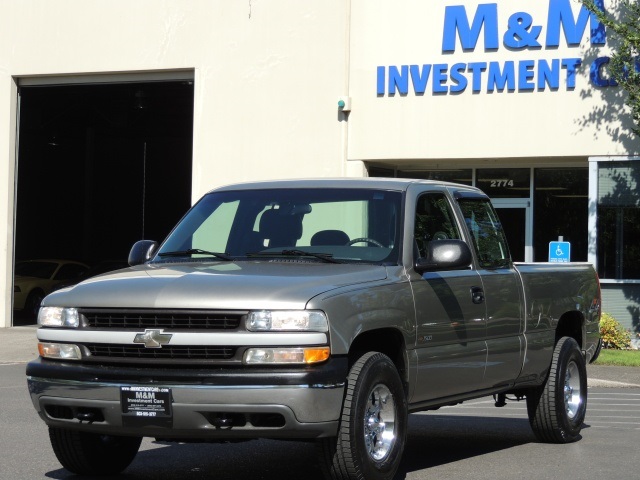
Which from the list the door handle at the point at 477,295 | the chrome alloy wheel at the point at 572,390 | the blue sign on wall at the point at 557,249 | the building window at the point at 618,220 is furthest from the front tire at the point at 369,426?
the building window at the point at 618,220

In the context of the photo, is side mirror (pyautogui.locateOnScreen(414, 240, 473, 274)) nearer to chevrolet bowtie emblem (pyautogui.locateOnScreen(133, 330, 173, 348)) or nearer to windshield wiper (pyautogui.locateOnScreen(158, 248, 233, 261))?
windshield wiper (pyautogui.locateOnScreen(158, 248, 233, 261))

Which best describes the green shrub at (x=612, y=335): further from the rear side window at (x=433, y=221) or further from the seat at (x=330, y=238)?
the seat at (x=330, y=238)

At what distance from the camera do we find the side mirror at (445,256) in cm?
796

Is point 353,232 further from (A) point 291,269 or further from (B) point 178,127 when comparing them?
(B) point 178,127

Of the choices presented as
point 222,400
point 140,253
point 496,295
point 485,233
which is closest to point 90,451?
point 140,253

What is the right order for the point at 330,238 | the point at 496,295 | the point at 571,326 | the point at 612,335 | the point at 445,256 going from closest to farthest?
the point at 445,256, the point at 330,238, the point at 496,295, the point at 571,326, the point at 612,335

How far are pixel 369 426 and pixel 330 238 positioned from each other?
142cm

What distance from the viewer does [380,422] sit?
750 centimetres

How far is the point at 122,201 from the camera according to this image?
44.2 meters

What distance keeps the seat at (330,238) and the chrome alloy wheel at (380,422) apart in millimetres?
1147

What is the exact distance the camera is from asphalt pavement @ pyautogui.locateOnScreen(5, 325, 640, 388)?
1639 centimetres

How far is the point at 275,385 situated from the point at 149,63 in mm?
19429

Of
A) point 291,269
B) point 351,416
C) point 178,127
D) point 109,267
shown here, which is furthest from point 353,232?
point 178,127

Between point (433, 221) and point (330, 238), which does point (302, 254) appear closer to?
point (330, 238)
